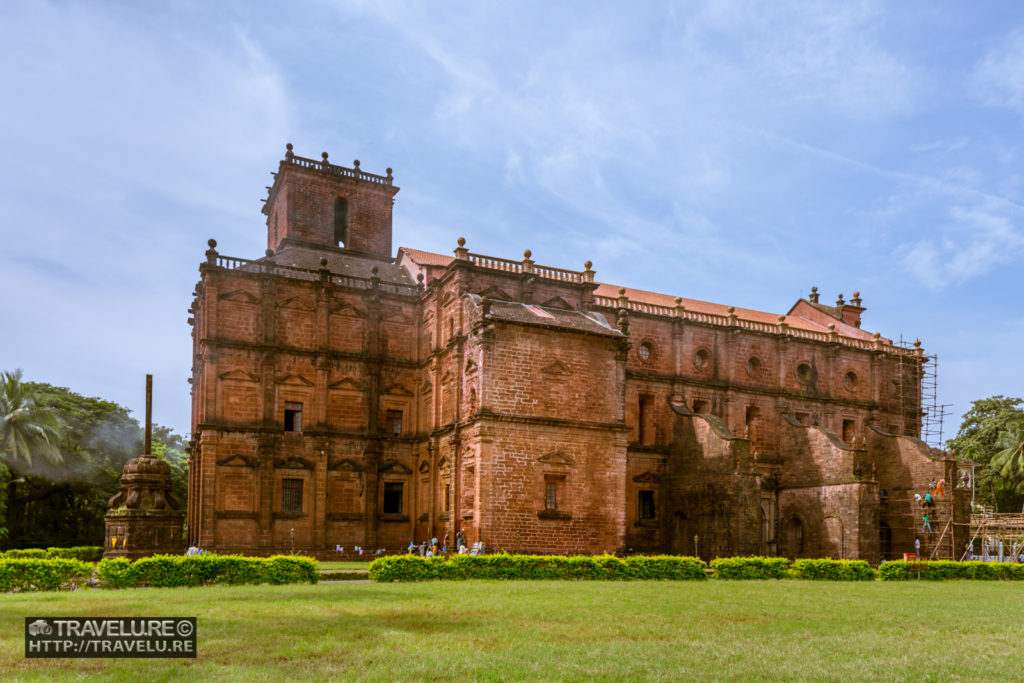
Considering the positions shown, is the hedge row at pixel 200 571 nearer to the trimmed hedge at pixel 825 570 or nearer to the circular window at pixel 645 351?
the trimmed hedge at pixel 825 570

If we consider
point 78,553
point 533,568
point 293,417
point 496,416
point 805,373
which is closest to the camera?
point 533,568

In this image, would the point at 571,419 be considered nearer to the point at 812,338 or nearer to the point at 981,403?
the point at 812,338

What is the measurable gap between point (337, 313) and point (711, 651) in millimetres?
28546

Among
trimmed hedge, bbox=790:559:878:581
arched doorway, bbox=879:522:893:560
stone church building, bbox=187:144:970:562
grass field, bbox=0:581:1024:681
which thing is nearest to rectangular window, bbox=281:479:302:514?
stone church building, bbox=187:144:970:562

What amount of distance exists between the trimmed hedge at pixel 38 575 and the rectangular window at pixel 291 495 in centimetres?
1545

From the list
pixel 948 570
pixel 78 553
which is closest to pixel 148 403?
pixel 78 553

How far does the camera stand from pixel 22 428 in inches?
1453

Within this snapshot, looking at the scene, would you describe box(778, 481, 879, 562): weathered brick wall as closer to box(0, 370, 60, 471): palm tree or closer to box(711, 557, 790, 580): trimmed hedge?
box(711, 557, 790, 580): trimmed hedge

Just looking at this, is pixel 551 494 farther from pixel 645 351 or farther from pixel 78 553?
pixel 78 553

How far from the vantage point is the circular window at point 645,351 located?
41.2 m

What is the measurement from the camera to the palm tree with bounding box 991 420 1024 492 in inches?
1906

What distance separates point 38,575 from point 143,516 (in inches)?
181

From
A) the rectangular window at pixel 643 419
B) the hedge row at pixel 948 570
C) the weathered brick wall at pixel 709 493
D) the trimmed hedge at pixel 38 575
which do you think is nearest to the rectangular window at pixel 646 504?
the weathered brick wall at pixel 709 493

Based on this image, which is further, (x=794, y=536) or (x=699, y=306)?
(x=699, y=306)
